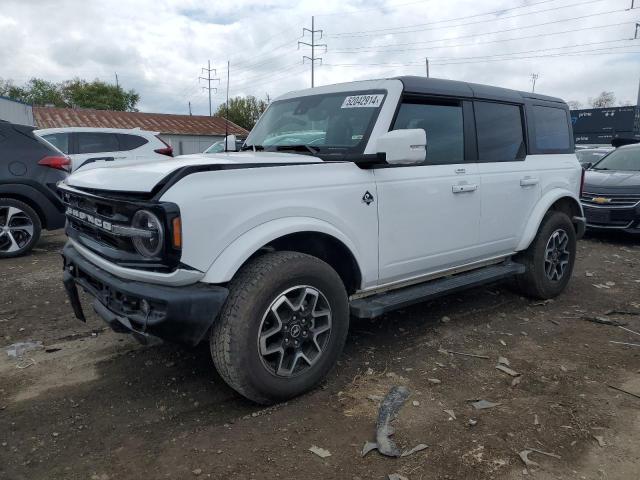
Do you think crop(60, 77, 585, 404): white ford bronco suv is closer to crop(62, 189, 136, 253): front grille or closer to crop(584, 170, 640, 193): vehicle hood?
crop(62, 189, 136, 253): front grille

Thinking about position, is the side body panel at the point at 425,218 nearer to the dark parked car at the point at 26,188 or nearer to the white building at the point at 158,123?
the dark parked car at the point at 26,188

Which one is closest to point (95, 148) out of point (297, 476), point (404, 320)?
point (404, 320)

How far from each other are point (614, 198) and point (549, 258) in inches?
166

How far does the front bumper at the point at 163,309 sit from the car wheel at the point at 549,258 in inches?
133

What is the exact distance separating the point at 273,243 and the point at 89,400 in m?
1.48

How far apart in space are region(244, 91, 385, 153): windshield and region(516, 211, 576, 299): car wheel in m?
2.32

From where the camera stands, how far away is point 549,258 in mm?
5086

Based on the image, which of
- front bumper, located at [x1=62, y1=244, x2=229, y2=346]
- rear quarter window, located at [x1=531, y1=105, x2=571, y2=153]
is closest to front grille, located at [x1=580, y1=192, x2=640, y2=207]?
rear quarter window, located at [x1=531, y1=105, x2=571, y2=153]

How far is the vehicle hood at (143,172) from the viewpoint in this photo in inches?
104

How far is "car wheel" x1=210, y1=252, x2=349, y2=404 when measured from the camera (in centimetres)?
271

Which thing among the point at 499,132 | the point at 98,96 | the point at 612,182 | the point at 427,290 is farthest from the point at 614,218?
the point at 98,96

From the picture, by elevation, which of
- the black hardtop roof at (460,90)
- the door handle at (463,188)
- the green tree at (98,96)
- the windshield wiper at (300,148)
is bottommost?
the door handle at (463,188)

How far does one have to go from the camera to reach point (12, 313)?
4586 millimetres

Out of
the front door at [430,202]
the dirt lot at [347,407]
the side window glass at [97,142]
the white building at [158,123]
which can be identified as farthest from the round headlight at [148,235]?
the white building at [158,123]
